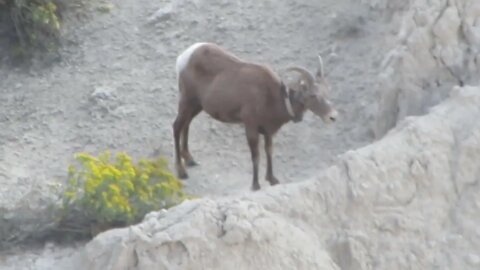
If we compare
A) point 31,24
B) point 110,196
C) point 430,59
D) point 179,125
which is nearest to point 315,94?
point 430,59

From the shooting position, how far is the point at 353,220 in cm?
884

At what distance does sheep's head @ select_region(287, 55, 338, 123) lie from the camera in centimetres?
1066

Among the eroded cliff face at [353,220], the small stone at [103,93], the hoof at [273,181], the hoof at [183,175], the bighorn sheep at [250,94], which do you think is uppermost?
the eroded cliff face at [353,220]

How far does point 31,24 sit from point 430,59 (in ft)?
12.4

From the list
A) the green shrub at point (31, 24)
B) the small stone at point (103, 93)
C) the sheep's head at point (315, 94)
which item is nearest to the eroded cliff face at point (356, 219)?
the sheep's head at point (315, 94)

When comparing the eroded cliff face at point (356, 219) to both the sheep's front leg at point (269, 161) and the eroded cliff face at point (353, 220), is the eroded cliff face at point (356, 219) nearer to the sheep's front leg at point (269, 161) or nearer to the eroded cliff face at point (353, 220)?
the eroded cliff face at point (353, 220)

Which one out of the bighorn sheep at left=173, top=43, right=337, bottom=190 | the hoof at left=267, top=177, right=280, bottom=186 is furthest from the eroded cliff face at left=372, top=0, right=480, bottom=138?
the hoof at left=267, top=177, right=280, bottom=186

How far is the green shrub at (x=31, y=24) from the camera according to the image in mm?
12578

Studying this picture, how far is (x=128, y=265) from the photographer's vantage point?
8.55 meters

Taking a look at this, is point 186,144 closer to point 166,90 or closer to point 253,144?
point 253,144

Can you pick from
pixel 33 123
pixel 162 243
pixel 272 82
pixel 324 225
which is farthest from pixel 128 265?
pixel 33 123

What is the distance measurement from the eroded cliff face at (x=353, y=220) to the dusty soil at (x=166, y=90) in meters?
1.79

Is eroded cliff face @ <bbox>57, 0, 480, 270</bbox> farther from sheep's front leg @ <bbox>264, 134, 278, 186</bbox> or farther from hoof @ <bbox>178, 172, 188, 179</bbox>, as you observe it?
hoof @ <bbox>178, 172, 188, 179</bbox>

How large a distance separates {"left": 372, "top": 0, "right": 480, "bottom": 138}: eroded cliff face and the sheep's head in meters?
0.36
